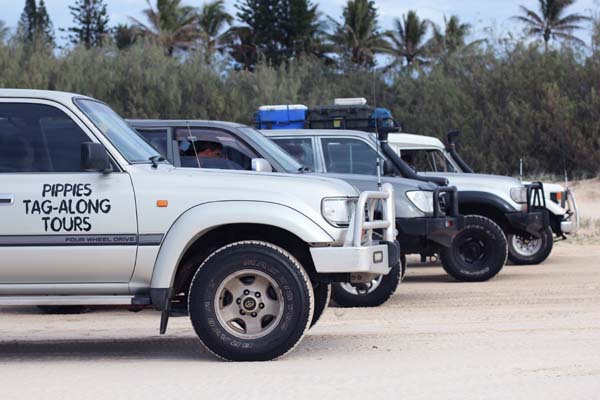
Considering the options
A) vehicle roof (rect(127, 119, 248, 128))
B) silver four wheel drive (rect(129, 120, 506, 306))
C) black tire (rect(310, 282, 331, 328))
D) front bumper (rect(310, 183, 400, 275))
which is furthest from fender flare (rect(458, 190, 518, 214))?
front bumper (rect(310, 183, 400, 275))

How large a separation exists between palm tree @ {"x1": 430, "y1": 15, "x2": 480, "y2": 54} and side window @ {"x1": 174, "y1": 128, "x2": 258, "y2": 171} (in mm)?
25988

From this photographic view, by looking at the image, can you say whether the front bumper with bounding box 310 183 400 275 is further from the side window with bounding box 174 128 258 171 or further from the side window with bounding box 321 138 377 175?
the side window with bounding box 321 138 377 175

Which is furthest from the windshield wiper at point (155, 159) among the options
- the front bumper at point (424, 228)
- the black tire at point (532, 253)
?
the black tire at point (532, 253)

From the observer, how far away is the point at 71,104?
8.26 metres

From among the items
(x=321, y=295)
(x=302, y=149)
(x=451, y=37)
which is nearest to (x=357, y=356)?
(x=321, y=295)

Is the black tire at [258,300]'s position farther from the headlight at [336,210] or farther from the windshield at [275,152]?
the windshield at [275,152]

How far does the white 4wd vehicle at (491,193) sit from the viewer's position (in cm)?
1501

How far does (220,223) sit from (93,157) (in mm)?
933

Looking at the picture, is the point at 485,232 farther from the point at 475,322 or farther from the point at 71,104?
the point at 71,104

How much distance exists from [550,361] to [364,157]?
5.93 metres

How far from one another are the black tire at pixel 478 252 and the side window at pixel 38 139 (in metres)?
6.83

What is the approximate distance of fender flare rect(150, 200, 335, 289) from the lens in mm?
7918

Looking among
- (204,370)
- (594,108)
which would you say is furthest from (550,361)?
(594,108)

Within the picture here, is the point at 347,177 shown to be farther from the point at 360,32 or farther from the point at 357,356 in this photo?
the point at 360,32
